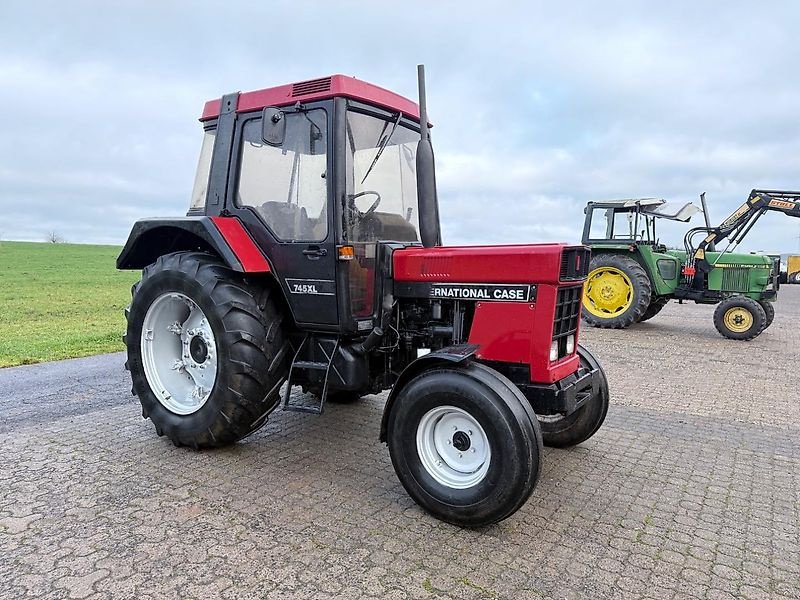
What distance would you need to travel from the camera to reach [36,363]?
23.9ft

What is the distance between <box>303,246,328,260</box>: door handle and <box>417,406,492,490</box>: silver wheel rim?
4.06 feet

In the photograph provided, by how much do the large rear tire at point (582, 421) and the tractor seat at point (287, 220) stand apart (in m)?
2.07

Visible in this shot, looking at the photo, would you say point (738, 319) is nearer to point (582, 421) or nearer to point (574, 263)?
point (582, 421)

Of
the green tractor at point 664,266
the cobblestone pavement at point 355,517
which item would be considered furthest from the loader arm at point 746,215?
the cobblestone pavement at point 355,517

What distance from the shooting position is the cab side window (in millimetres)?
3844

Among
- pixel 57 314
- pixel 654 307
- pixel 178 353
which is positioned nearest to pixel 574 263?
pixel 178 353

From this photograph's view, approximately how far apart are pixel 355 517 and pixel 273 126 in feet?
7.64

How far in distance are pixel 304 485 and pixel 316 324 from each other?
3.37 ft

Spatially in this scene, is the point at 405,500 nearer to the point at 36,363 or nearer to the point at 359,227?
the point at 359,227

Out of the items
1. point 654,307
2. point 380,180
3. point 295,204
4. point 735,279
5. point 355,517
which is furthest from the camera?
point 654,307

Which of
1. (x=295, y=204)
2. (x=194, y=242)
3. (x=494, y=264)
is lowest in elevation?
(x=494, y=264)

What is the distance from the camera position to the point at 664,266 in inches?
456

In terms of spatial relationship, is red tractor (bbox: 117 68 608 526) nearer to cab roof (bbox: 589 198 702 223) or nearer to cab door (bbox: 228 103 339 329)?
cab door (bbox: 228 103 339 329)

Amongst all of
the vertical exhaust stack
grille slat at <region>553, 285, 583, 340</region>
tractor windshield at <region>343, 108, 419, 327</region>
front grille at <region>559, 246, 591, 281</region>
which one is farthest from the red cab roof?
grille slat at <region>553, 285, 583, 340</region>
